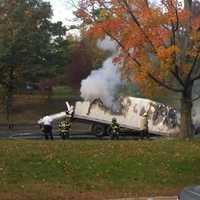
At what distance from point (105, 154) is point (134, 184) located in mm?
2564

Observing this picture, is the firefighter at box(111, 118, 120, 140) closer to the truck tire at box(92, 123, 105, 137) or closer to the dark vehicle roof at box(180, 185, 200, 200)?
the truck tire at box(92, 123, 105, 137)

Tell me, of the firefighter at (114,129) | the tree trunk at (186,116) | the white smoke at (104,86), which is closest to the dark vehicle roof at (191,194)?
the tree trunk at (186,116)

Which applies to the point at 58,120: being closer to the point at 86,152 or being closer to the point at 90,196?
the point at 86,152

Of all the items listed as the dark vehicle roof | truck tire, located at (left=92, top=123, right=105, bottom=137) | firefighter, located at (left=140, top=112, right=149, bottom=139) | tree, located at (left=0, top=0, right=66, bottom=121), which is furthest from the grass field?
tree, located at (left=0, top=0, right=66, bottom=121)

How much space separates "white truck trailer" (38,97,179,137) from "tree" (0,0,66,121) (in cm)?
2037

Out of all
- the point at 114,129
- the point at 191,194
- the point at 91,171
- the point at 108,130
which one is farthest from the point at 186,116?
the point at 191,194

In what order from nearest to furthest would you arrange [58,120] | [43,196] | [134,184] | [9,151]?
[43,196]
[134,184]
[9,151]
[58,120]

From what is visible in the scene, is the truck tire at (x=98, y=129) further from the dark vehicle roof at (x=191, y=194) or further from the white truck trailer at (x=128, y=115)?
the dark vehicle roof at (x=191, y=194)

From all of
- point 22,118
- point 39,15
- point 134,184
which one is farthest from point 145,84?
point 39,15

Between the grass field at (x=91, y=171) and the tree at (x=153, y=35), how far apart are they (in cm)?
628

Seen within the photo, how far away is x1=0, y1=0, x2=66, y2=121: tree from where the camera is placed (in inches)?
2360

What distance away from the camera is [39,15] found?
6525 centimetres

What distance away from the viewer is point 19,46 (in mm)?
60844

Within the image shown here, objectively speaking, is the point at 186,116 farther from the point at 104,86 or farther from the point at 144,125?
the point at 104,86
